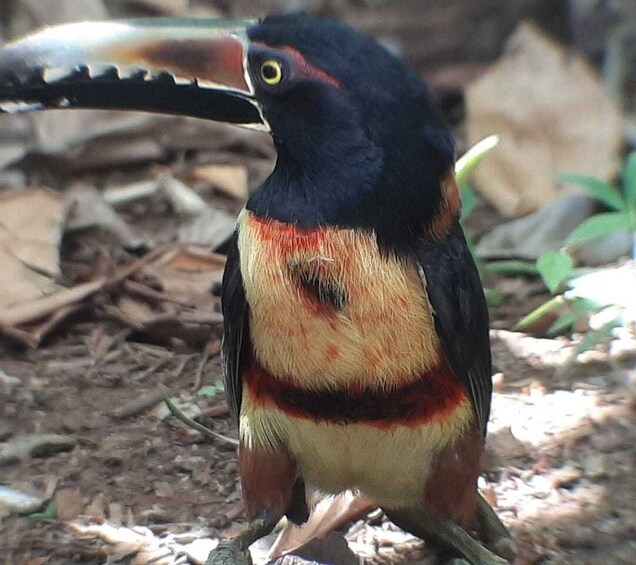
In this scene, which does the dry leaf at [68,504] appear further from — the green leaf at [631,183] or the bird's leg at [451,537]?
the green leaf at [631,183]

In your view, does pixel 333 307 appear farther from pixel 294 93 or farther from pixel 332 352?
pixel 294 93

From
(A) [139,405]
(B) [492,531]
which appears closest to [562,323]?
(B) [492,531]

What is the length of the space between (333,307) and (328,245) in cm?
15

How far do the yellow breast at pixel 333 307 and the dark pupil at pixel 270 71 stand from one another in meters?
0.33

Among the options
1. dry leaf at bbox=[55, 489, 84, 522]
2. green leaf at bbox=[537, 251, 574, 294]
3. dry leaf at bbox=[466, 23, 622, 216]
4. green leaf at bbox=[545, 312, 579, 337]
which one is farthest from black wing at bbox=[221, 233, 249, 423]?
dry leaf at bbox=[466, 23, 622, 216]

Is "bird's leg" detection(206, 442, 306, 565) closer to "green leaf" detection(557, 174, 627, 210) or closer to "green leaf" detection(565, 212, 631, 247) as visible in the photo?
"green leaf" detection(565, 212, 631, 247)

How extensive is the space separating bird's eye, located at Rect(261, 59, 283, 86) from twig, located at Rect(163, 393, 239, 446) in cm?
134

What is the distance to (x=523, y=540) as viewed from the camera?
3.16m

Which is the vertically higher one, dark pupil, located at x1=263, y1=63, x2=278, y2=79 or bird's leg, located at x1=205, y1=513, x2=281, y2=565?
dark pupil, located at x1=263, y1=63, x2=278, y2=79

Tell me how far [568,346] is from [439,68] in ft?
9.45

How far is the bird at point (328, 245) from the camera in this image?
2484 millimetres

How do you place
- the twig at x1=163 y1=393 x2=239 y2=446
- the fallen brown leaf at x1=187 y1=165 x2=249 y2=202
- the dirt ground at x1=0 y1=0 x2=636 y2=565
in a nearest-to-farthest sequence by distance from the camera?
the dirt ground at x1=0 y1=0 x2=636 y2=565 < the twig at x1=163 y1=393 x2=239 y2=446 < the fallen brown leaf at x1=187 y1=165 x2=249 y2=202

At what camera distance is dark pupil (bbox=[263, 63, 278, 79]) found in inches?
98.7

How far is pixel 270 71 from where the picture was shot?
99.0 inches
